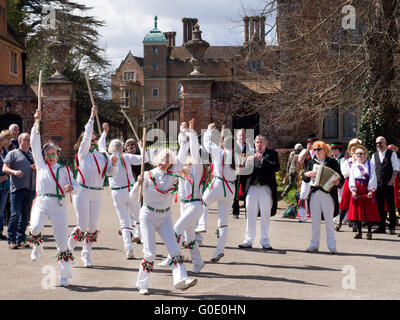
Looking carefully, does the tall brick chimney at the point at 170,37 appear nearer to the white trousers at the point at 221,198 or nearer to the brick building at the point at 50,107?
the brick building at the point at 50,107

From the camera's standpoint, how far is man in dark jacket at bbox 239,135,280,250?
33.4ft

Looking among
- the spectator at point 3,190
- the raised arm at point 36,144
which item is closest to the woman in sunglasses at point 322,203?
the raised arm at point 36,144

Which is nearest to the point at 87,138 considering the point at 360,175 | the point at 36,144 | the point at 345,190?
the point at 36,144

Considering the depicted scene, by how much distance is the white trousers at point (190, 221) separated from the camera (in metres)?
7.96

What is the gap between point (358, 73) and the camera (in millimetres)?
16688

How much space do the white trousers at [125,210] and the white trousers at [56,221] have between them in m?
1.76

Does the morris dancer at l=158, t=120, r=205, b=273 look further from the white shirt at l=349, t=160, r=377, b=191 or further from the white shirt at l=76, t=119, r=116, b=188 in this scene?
the white shirt at l=349, t=160, r=377, b=191

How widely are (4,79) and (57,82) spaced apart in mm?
18705

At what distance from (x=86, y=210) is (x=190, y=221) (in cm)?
154

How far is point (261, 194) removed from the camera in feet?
33.7

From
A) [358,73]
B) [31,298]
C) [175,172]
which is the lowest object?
[31,298]

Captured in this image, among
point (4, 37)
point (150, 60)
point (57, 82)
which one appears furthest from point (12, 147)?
point (150, 60)

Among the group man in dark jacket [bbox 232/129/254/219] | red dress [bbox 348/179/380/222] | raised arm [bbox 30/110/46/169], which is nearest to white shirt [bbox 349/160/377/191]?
red dress [bbox 348/179/380/222]

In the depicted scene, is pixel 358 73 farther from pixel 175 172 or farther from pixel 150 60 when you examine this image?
pixel 150 60
